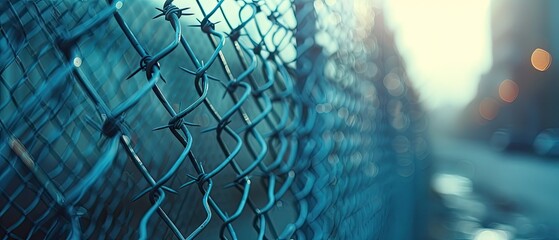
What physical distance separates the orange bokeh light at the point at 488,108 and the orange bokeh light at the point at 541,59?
4.80m

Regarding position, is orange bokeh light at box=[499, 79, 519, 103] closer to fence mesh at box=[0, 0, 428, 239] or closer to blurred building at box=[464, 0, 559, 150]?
blurred building at box=[464, 0, 559, 150]

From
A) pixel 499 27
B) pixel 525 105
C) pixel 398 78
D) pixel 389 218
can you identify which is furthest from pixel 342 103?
pixel 499 27

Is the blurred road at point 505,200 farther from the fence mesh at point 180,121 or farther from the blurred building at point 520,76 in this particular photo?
the blurred building at point 520,76

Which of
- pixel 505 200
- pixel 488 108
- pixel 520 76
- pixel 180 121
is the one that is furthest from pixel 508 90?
pixel 180 121

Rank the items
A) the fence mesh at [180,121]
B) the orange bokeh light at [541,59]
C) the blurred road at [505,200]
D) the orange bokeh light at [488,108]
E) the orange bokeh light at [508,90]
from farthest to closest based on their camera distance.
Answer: the orange bokeh light at [488,108]
the orange bokeh light at [508,90]
the orange bokeh light at [541,59]
the blurred road at [505,200]
the fence mesh at [180,121]

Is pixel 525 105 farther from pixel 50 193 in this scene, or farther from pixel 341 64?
pixel 50 193

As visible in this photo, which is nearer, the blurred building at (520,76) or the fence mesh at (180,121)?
the fence mesh at (180,121)

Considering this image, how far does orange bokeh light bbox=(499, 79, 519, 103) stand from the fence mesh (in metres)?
22.7

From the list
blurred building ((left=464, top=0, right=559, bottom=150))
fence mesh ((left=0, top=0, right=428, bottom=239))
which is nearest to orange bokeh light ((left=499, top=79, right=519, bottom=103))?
blurred building ((left=464, top=0, right=559, bottom=150))

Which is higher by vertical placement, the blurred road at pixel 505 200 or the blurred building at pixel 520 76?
the blurred building at pixel 520 76

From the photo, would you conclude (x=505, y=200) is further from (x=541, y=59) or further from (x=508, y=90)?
(x=508, y=90)

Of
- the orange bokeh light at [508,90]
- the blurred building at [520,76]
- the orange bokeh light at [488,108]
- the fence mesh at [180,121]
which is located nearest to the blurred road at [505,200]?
the fence mesh at [180,121]

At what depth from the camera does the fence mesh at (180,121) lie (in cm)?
71

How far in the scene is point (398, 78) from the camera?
3779 mm
